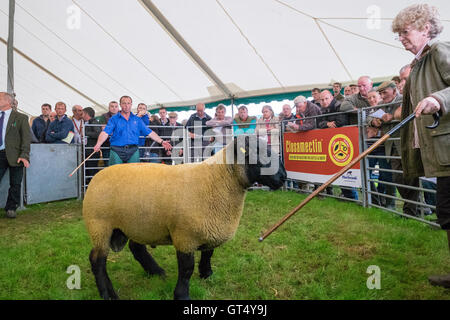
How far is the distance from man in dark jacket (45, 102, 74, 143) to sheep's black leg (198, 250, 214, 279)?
586cm

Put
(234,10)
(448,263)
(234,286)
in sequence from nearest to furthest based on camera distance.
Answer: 1. (234,286)
2. (448,263)
3. (234,10)

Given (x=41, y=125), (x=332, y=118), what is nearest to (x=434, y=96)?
(x=332, y=118)

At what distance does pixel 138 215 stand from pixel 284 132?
5699mm

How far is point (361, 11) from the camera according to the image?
253 inches

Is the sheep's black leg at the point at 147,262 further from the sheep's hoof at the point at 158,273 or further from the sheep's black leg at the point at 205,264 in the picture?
the sheep's black leg at the point at 205,264

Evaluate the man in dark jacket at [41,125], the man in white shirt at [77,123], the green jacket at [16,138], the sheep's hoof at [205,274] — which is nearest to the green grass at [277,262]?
the sheep's hoof at [205,274]

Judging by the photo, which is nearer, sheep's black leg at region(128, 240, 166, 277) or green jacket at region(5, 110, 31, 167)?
sheep's black leg at region(128, 240, 166, 277)

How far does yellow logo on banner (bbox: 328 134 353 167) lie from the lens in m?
5.46

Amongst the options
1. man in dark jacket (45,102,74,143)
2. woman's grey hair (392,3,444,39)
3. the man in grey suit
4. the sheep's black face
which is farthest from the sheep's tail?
man in dark jacket (45,102,74,143)

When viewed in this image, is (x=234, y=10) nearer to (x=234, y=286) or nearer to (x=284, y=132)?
(x=284, y=132)

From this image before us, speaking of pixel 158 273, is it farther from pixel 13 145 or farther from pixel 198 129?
pixel 198 129

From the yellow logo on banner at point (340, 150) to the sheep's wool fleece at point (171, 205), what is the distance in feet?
12.1

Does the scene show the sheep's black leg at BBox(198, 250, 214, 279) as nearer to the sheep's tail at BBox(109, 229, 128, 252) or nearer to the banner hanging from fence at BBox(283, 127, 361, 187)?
the sheep's tail at BBox(109, 229, 128, 252)

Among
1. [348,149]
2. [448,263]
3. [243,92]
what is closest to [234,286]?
[448,263]
